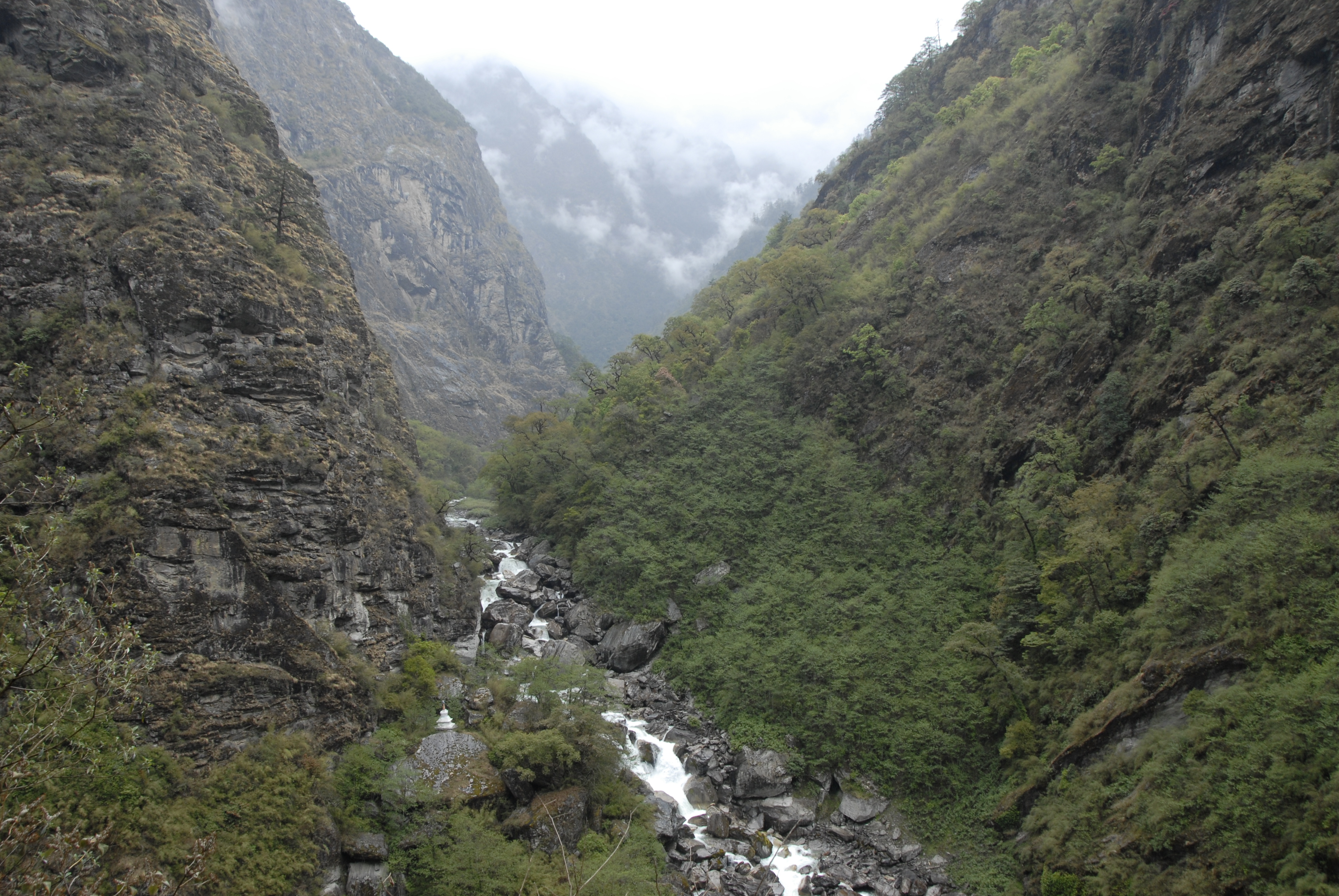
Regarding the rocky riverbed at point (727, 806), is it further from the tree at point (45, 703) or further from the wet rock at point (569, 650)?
the tree at point (45, 703)

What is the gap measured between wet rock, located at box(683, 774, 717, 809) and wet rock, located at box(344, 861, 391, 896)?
11.5 m

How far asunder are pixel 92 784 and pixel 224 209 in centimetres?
2316

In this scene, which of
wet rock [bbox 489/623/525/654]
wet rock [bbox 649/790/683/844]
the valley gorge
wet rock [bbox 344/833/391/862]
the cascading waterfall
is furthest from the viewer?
the cascading waterfall

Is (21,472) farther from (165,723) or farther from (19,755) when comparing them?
(19,755)

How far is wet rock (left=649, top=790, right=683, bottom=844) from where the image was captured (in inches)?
926

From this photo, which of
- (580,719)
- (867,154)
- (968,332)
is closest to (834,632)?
(580,719)

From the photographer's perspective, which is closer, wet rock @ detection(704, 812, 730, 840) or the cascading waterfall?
wet rock @ detection(704, 812, 730, 840)

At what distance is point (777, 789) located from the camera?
25.9m

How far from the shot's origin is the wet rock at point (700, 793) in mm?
25891

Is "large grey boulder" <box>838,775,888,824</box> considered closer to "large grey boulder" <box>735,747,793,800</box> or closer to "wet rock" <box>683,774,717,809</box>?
"large grey boulder" <box>735,747,793,800</box>

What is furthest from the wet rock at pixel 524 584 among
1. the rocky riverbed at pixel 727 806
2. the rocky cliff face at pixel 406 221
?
the rocky cliff face at pixel 406 221

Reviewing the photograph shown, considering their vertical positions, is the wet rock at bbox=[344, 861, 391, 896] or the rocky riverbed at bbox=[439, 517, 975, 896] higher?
the rocky riverbed at bbox=[439, 517, 975, 896]

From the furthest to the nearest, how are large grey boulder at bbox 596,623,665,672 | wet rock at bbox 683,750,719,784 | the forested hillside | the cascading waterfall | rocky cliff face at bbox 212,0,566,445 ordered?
1. rocky cliff face at bbox 212,0,566,445
2. the cascading waterfall
3. large grey boulder at bbox 596,623,665,672
4. wet rock at bbox 683,750,719,784
5. the forested hillside

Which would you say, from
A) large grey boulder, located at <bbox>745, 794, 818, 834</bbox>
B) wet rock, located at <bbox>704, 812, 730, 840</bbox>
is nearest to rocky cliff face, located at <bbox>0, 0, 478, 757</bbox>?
wet rock, located at <bbox>704, 812, 730, 840</bbox>
